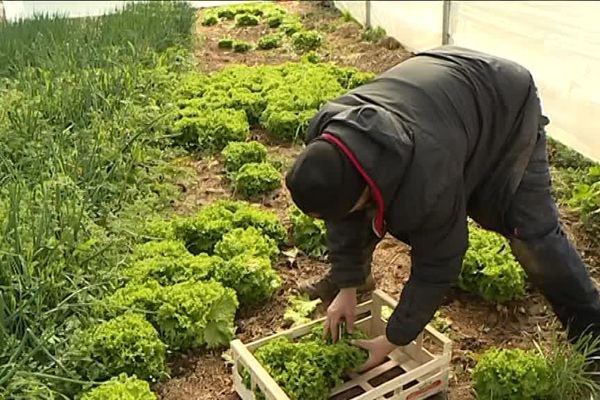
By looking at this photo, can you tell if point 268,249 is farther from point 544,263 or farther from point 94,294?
point 544,263

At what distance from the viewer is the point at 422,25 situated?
6.93 metres

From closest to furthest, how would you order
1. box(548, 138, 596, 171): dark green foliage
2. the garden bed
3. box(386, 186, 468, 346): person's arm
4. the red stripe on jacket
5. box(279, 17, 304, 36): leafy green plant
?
the red stripe on jacket < box(386, 186, 468, 346): person's arm < the garden bed < box(548, 138, 596, 171): dark green foliage < box(279, 17, 304, 36): leafy green plant

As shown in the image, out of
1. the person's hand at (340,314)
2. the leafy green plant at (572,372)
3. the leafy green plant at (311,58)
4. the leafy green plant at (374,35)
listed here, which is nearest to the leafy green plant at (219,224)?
the person's hand at (340,314)

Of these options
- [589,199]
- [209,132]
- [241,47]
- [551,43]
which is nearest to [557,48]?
[551,43]

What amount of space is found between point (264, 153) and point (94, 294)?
71.7 inches

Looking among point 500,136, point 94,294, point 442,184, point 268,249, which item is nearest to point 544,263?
point 500,136

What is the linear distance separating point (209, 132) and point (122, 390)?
103 inches

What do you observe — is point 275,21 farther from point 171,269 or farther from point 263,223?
point 171,269

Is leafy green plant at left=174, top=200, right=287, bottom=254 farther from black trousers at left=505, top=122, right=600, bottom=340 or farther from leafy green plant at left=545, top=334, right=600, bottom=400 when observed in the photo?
leafy green plant at left=545, top=334, right=600, bottom=400

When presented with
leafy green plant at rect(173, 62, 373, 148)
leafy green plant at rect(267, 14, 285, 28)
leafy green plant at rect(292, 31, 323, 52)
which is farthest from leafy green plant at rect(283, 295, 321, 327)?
leafy green plant at rect(267, 14, 285, 28)

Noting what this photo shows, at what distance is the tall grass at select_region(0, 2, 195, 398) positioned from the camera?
277 cm

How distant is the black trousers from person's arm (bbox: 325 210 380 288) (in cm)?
50

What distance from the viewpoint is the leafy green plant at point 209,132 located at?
4977 millimetres

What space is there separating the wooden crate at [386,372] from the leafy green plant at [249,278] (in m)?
0.48
